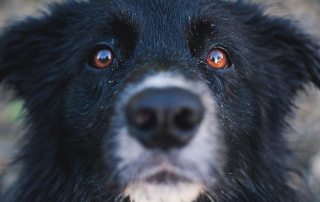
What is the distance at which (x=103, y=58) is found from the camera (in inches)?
105

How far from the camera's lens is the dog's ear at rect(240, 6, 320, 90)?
126 inches

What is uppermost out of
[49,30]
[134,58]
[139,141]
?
[49,30]

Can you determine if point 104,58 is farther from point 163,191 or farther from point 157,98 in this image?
point 163,191

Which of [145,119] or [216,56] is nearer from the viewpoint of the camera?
[145,119]

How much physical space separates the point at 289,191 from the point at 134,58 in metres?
1.94

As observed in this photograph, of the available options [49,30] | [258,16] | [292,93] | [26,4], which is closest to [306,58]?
[292,93]

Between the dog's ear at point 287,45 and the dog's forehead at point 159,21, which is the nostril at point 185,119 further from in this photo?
the dog's ear at point 287,45

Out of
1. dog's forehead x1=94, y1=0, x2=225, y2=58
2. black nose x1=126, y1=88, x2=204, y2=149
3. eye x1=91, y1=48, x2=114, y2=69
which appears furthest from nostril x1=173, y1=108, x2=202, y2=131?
eye x1=91, y1=48, x2=114, y2=69

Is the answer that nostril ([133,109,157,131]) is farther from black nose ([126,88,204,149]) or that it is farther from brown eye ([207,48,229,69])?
brown eye ([207,48,229,69])

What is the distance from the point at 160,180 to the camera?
1.94 m

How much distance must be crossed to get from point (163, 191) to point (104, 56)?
4.12ft

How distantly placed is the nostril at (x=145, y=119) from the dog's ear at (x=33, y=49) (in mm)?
1512

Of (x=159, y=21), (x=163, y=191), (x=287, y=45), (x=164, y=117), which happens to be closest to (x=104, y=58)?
(x=159, y=21)

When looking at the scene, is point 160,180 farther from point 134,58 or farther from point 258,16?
point 258,16
